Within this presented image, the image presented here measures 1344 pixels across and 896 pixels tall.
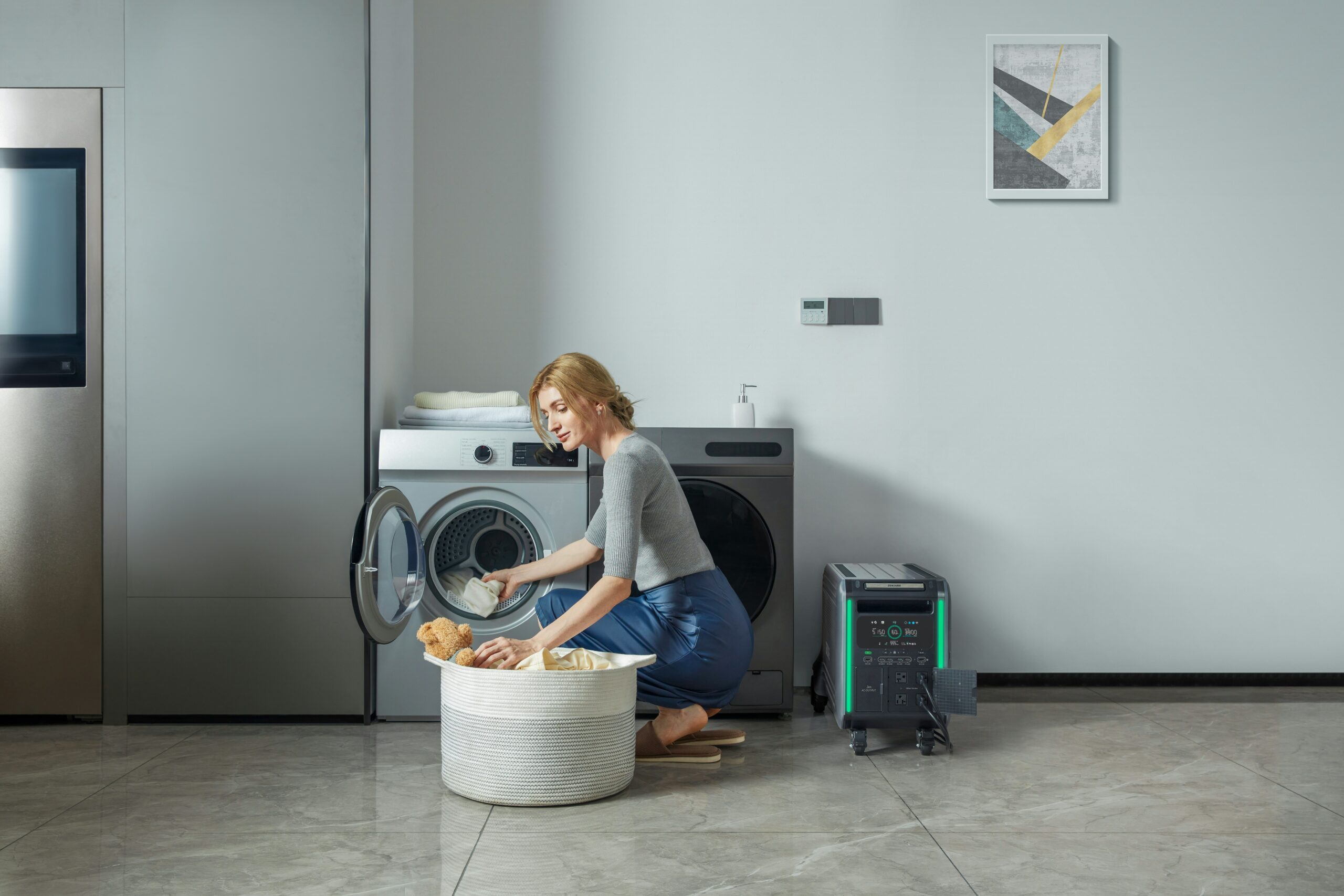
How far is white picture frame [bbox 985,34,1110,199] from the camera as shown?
9.76 feet

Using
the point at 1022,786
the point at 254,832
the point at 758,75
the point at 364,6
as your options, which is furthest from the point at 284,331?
the point at 1022,786

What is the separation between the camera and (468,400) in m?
2.59

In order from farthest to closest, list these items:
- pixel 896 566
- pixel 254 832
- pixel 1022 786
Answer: pixel 896 566 → pixel 1022 786 → pixel 254 832

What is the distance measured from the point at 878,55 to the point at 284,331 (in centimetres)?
205

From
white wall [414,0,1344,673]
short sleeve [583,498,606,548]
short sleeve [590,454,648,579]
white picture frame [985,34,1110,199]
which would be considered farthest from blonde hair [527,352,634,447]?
white picture frame [985,34,1110,199]

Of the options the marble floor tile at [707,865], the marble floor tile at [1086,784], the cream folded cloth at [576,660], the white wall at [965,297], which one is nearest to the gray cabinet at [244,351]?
the white wall at [965,297]

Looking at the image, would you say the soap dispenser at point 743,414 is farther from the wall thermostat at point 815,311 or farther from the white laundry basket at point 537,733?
the white laundry basket at point 537,733

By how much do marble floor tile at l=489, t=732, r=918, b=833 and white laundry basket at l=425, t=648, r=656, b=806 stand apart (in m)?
0.04

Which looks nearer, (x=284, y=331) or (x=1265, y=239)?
(x=284, y=331)

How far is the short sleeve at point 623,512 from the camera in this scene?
1949 millimetres

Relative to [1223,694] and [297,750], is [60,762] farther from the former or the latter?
[1223,694]

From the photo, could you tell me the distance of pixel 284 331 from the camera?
2457 millimetres

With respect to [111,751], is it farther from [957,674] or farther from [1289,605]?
[1289,605]

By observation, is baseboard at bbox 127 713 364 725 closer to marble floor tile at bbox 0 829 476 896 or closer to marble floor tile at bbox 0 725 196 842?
marble floor tile at bbox 0 725 196 842
